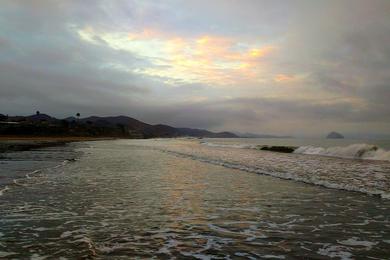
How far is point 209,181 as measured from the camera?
61.6 feet

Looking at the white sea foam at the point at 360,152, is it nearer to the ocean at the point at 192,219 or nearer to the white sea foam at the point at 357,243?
the ocean at the point at 192,219

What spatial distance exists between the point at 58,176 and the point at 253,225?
44.8 ft

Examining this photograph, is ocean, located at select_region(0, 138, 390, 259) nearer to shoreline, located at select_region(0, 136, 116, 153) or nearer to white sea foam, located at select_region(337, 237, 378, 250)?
white sea foam, located at select_region(337, 237, 378, 250)

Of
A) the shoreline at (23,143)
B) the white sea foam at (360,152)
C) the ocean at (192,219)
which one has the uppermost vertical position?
the white sea foam at (360,152)

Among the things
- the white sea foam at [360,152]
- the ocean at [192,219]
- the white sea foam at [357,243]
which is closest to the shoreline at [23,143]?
the ocean at [192,219]

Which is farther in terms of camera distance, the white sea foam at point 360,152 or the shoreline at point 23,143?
the shoreline at point 23,143

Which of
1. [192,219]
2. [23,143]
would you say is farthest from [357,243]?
[23,143]

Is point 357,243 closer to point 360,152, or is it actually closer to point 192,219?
point 192,219

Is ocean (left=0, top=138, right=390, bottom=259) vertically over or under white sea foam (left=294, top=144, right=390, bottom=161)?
under

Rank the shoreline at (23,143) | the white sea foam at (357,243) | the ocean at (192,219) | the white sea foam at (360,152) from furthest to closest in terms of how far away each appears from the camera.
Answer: the shoreline at (23,143) → the white sea foam at (360,152) → the white sea foam at (357,243) → the ocean at (192,219)

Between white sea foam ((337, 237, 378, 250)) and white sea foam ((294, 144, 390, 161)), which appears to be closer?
white sea foam ((337, 237, 378, 250))

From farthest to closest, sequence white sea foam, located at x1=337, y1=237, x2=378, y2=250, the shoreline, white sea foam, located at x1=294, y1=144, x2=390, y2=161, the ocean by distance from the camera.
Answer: the shoreline → white sea foam, located at x1=294, y1=144, x2=390, y2=161 → white sea foam, located at x1=337, y1=237, x2=378, y2=250 → the ocean

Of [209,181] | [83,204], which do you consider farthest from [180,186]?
[83,204]

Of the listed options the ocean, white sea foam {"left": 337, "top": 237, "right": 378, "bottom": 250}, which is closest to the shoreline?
the ocean
